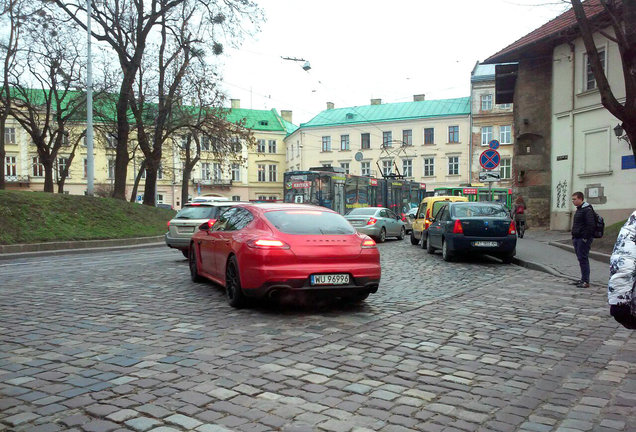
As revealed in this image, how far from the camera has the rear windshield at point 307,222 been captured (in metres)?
7.50

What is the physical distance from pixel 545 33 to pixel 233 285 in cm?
2288

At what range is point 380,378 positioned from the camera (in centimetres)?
454

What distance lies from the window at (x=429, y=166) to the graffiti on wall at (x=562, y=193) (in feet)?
133

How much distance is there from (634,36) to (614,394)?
11332 mm

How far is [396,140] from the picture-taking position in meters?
64.4

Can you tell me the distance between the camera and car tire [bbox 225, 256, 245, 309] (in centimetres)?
740

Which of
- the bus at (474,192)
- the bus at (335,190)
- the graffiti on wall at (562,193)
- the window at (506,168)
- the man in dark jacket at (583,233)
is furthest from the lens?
the window at (506,168)

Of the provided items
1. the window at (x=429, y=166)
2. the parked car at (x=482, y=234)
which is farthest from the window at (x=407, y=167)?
the parked car at (x=482, y=234)

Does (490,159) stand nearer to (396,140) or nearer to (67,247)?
(67,247)

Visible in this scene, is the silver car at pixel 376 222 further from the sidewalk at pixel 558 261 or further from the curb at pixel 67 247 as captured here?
the curb at pixel 67 247

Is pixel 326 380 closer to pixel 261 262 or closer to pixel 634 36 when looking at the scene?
pixel 261 262

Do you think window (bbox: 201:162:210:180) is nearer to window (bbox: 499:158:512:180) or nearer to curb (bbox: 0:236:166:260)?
window (bbox: 499:158:512:180)

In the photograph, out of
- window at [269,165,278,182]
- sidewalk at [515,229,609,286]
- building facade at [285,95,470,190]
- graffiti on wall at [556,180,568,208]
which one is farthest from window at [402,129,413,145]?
sidewalk at [515,229,609,286]

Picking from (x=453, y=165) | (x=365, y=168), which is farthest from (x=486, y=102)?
(x=365, y=168)
